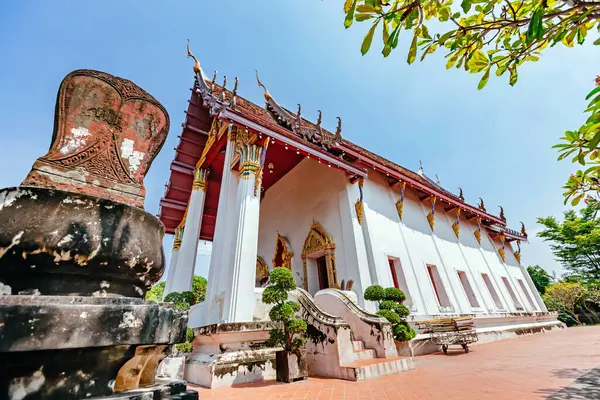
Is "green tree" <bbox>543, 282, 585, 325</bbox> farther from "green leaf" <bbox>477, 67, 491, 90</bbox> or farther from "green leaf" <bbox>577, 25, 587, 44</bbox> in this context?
"green leaf" <bbox>477, 67, 491, 90</bbox>

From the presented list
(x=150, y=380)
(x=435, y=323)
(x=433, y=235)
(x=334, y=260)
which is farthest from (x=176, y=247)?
(x=433, y=235)

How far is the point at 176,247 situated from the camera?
26.9 feet

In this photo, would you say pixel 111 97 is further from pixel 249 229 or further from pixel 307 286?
pixel 307 286

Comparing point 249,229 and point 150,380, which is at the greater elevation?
point 249,229

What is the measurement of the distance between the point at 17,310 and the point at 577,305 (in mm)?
24573

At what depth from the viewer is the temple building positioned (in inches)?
212

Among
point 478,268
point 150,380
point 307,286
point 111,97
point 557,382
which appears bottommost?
point 557,382

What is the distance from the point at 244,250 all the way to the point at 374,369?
2681 mm

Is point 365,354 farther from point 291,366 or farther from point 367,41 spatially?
point 367,41

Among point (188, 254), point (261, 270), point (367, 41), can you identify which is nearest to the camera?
point (367, 41)

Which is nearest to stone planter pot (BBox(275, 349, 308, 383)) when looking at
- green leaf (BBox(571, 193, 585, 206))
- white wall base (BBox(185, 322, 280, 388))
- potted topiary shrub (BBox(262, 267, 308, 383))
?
potted topiary shrub (BBox(262, 267, 308, 383))

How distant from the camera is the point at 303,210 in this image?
9.30 metres

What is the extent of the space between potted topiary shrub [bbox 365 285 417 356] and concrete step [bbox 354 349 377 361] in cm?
70

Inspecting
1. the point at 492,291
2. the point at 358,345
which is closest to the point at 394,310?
the point at 358,345
